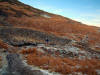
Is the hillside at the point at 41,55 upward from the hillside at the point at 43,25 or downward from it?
downward

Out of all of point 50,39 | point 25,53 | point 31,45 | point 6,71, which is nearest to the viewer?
point 6,71

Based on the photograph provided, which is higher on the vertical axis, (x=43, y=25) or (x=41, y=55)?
(x=43, y=25)

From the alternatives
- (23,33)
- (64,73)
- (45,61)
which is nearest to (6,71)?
(45,61)

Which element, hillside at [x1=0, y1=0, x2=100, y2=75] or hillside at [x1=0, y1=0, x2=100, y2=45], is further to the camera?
hillside at [x1=0, y1=0, x2=100, y2=45]

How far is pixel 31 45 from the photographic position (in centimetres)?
1977

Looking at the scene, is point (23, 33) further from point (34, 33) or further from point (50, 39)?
point (50, 39)

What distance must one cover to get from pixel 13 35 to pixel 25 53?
7.68 m

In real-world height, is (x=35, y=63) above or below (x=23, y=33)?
below

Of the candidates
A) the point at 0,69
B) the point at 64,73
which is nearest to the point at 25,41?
the point at 0,69

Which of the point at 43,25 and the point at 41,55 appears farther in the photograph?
the point at 43,25

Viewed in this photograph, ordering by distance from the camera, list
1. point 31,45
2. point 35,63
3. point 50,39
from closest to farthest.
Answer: point 35,63, point 31,45, point 50,39

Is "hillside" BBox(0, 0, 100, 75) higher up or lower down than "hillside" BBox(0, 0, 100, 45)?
lower down

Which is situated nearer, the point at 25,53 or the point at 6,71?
the point at 6,71

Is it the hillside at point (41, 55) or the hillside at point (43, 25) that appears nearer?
the hillside at point (41, 55)
